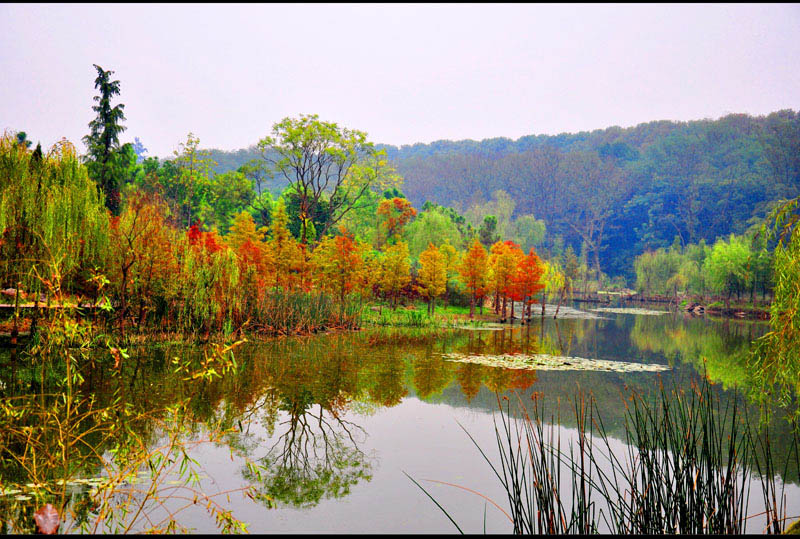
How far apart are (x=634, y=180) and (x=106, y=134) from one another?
92.7 meters

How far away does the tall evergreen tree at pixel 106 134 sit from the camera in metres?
30.4

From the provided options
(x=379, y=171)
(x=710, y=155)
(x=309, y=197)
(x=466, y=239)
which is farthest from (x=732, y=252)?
(x=710, y=155)

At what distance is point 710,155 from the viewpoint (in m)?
96.6

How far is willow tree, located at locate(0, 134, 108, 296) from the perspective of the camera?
12.0 m

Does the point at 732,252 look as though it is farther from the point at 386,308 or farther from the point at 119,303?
the point at 119,303

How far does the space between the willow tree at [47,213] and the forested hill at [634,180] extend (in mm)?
81407

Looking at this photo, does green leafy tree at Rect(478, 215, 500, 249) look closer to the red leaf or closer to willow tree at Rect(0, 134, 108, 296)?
willow tree at Rect(0, 134, 108, 296)

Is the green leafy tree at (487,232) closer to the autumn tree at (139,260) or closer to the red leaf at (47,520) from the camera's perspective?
the autumn tree at (139,260)

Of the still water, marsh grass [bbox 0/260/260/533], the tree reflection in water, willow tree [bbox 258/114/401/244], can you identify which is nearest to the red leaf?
marsh grass [bbox 0/260/260/533]

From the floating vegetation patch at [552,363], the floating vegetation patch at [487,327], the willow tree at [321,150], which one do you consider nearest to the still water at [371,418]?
the floating vegetation patch at [552,363]

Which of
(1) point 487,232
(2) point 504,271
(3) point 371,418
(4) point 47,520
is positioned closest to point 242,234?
(2) point 504,271

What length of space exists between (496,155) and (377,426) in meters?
115

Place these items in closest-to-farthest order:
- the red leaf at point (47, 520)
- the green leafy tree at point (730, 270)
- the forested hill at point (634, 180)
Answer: the red leaf at point (47, 520) < the green leafy tree at point (730, 270) < the forested hill at point (634, 180)

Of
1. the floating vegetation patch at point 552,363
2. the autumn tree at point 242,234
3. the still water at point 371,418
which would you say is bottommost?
the floating vegetation patch at point 552,363
